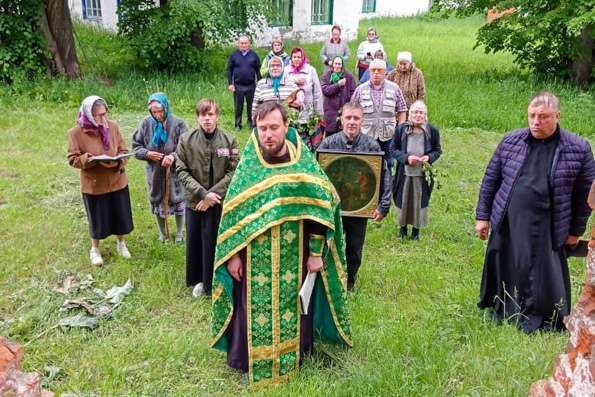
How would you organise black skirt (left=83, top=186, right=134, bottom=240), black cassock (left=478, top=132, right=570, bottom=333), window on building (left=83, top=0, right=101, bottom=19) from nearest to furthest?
black cassock (left=478, top=132, right=570, bottom=333) → black skirt (left=83, top=186, right=134, bottom=240) → window on building (left=83, top=0, right=101, bottom=19)

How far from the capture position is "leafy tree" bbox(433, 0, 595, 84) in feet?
44.3

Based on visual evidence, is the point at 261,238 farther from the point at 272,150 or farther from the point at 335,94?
the point at 335,94

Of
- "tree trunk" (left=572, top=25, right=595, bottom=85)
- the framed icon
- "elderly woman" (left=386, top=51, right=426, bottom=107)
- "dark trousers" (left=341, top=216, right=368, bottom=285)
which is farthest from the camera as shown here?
"tree trunk" (left=572, top=25, right=595, bottom=85)

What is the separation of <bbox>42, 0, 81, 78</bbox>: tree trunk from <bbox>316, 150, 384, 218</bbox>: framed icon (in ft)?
33.7

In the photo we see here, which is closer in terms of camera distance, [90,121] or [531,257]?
[531,257]

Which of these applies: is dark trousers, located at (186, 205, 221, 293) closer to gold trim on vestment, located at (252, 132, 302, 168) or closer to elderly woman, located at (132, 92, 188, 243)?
elderly woman, located at (132, 92, 188, 243)

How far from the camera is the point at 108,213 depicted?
19.6ft

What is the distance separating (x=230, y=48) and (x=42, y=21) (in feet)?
21.3

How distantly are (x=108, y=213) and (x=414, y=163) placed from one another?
3117 millimetres

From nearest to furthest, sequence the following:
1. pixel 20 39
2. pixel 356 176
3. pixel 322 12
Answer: pixel 356 176 → pixel 20 39 → pixel 322 12

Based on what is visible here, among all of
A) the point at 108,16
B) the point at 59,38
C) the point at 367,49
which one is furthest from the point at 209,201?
the point at 108,16

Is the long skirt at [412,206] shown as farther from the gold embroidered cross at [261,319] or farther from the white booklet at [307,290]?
the gold embroidered cross at [261,319]

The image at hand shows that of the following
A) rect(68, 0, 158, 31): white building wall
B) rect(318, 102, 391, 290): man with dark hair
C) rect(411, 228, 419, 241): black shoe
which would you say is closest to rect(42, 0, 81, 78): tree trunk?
rect(68, 0, 158, 31): white building wall

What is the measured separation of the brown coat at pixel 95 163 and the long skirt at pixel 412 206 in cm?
291
